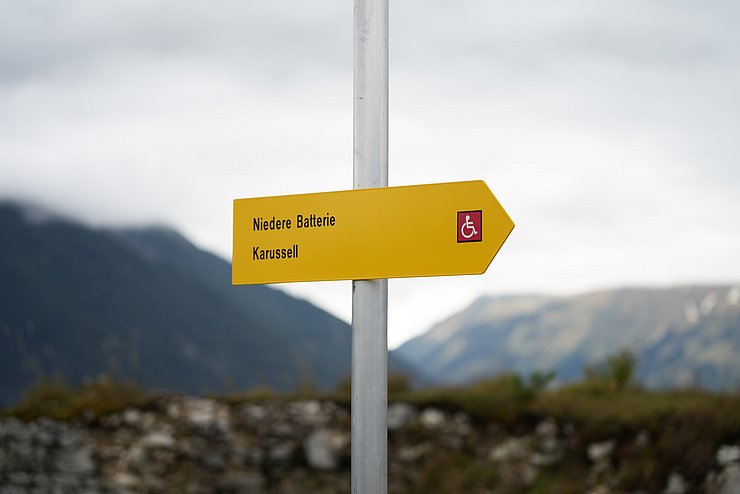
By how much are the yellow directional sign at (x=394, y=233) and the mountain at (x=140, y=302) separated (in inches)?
881

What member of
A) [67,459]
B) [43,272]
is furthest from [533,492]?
[43,272]

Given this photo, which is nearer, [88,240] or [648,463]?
[648,463]

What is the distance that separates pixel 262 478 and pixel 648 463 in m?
3.64

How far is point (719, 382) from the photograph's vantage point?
25.9ft

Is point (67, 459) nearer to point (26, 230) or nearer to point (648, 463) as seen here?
point (648, 463)

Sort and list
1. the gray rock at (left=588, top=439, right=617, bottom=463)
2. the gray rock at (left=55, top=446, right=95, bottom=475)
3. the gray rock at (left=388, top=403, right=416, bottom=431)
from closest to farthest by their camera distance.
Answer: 1. the gray rock at (left=588, top=439, right=617, bottom=463)
2. the gray rock at (left=388, top=403, right=416, bottom=431)
3. the gray rock at (left=55, top=446, right=95, bottom=475)

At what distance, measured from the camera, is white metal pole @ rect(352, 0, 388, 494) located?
262 cm

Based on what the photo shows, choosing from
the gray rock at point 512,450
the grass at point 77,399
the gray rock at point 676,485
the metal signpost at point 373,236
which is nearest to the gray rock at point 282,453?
the grass at point 77,399

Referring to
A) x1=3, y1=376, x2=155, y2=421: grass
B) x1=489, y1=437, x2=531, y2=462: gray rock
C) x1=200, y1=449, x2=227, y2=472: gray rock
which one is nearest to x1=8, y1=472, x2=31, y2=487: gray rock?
x1=3, y1=376, x2=155, y2=421: grass

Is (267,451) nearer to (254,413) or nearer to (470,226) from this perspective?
(254,413)

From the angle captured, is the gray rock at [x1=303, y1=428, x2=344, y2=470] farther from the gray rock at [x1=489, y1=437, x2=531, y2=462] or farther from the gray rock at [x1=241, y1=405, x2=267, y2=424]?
the gray rock at [x1=489, y1=437, x2=531, y2=462]

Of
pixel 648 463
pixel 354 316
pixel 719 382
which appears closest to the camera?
pixel 354 316

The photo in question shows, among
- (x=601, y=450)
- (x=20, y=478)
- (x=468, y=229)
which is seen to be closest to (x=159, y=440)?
(x=20, y=478)

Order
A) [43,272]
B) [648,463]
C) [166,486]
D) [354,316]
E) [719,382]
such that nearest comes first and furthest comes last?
[354,316], [648,463], [719,382], [166,486], [43,272]
